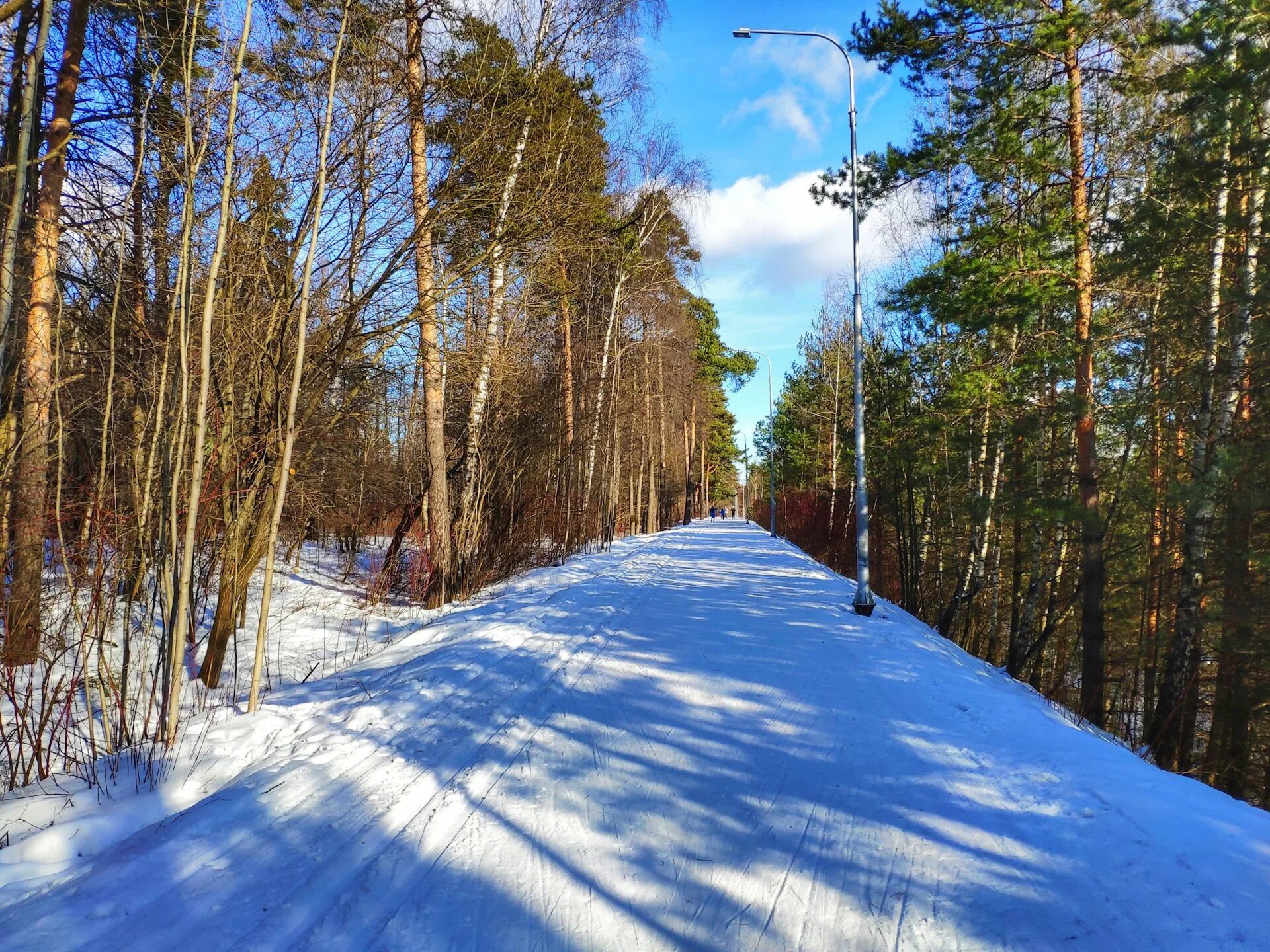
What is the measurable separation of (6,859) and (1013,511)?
38.4 ft

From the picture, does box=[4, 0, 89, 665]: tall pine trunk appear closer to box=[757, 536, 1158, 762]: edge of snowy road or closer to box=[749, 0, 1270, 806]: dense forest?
box=[757, 536, 1158, 762]: edge of snowy road

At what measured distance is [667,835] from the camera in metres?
3.03

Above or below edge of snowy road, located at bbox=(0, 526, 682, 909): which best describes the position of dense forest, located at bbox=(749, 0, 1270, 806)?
above

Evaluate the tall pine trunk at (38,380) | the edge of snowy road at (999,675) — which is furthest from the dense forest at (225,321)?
the edge of snowy road at (999,675)

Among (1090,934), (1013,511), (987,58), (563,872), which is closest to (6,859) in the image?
(563,872)

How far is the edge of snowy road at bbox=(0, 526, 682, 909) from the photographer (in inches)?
108

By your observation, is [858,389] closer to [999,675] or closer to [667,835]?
[999,675]

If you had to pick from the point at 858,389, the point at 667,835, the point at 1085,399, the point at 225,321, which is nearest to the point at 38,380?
the point at 225,321

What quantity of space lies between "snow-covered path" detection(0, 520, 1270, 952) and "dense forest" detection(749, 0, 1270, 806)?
16.1 feet

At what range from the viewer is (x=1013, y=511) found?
998 centimetres

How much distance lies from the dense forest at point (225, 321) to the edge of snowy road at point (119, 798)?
0.89 ft

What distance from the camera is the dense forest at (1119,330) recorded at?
24.4 feet

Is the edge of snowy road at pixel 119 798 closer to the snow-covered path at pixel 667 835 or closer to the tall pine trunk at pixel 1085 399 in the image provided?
the snow-covered path at pixel 667 835

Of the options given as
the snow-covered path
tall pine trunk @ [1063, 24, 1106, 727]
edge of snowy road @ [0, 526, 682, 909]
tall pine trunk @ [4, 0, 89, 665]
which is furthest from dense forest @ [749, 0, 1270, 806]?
tall pine trunk @ [4, 0, 89, 665]
